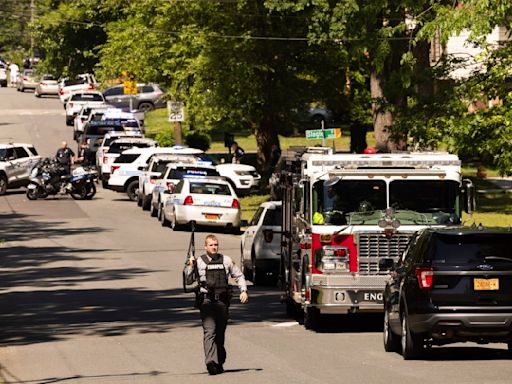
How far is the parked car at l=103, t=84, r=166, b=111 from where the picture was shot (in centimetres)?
8412

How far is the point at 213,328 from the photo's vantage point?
16594mm

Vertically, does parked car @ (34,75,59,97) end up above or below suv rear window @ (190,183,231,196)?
above

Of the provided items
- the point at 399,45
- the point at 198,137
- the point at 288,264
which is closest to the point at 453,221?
the point at 288,264

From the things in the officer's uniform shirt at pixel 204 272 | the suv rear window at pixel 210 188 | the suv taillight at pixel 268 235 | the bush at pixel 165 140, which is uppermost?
the officer's uniform shirt at pixel 204 272

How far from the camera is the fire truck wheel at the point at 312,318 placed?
21.9 meters

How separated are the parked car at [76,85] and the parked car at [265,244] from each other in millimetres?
61188

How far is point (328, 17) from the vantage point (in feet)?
137

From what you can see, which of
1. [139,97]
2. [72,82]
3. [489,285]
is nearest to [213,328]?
[489,285]

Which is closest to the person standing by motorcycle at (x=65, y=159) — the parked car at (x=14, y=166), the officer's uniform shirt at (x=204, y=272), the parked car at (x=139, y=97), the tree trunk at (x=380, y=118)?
the parked car at (x=14, y=166)

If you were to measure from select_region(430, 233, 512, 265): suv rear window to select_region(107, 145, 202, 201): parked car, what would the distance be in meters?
32.5

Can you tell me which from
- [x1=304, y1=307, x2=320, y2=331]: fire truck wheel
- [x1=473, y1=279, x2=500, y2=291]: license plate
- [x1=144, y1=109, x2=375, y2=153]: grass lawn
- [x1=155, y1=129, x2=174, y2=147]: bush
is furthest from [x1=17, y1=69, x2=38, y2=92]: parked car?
[x1=473, y1=279, x2=500, y2=291]: license plate

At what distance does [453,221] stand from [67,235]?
20.5m

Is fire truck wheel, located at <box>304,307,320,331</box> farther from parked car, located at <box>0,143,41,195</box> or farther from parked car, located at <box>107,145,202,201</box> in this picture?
parked car, located at <box>0,143,41,195</box>

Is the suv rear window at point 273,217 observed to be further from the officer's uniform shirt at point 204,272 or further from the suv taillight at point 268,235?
the officer's uniform shirt at point 204,272
